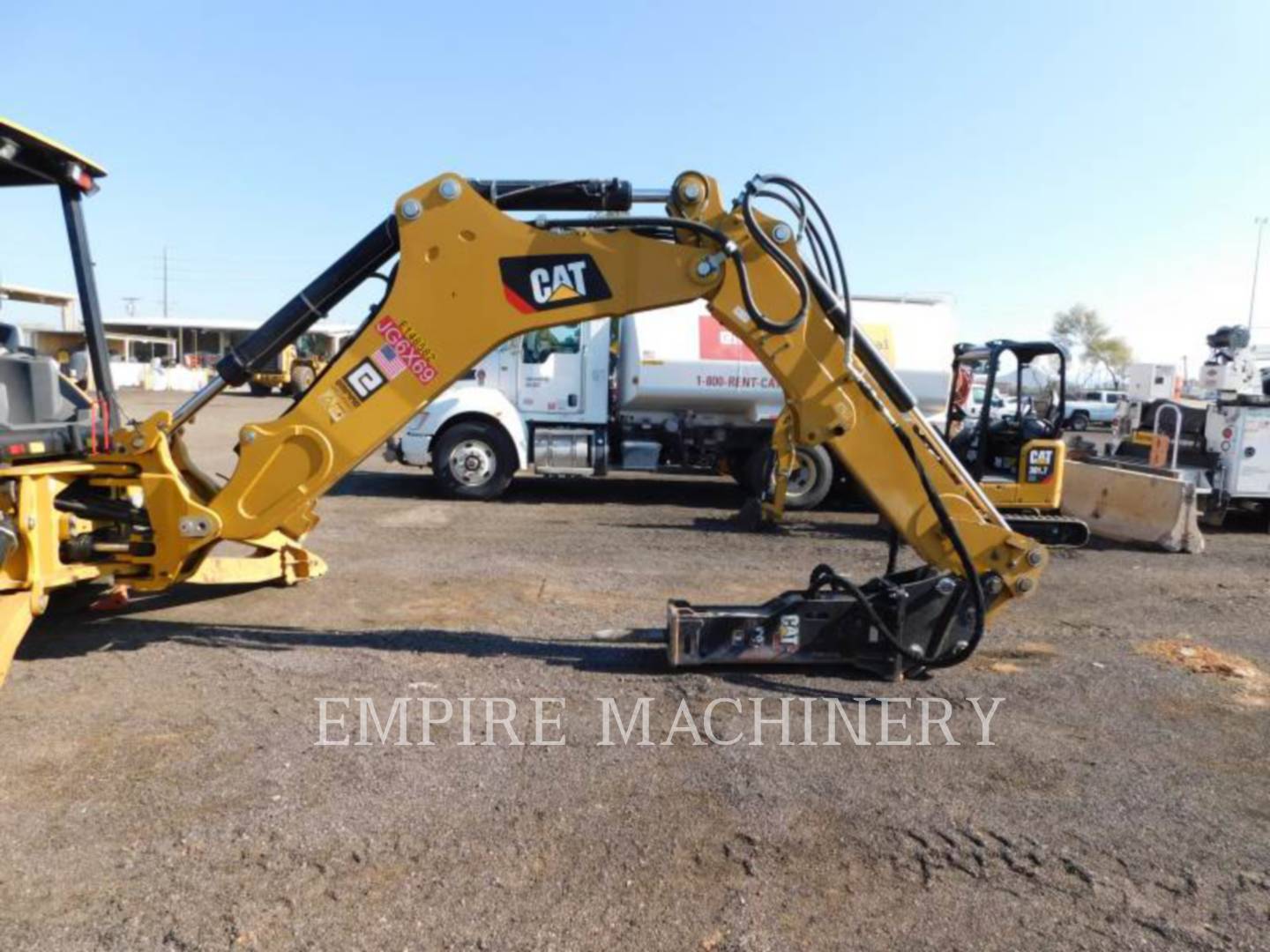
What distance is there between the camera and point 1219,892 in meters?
3.08

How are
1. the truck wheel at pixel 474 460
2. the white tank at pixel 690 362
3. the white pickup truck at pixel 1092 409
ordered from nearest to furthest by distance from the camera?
the truck wheel at pixel 474 460 → the white tank at pixel 690 362 → the white pickup truck at pixel 1092 409

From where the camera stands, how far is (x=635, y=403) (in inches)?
474

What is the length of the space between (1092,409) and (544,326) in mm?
41432

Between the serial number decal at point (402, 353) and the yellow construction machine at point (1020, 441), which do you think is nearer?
the serial number decal at point (402, 353)

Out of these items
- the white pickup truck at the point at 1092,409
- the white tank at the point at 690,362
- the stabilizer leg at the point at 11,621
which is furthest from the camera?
the white pickup truck at the point at 1092,409

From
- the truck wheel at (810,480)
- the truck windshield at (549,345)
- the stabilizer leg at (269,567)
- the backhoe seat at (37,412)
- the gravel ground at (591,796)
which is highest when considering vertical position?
the truck windshield at (549,345)

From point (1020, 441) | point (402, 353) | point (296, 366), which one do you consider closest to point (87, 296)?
point (402, 353)

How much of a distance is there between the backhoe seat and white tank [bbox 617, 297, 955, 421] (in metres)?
7.42

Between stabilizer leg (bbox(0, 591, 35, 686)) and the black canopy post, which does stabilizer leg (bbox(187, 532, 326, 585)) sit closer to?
the black canopy post

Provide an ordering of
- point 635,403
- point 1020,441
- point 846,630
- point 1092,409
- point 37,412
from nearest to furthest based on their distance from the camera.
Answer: point 846,630 < point 37,412 < point 1020,441 < point 635,403 < point 1092,409

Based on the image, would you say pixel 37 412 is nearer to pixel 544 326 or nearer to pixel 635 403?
pixel 544 326

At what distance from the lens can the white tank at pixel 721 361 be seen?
11719 millimetres

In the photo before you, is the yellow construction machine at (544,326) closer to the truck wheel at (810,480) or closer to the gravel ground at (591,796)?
the gravel ground at (591,796)

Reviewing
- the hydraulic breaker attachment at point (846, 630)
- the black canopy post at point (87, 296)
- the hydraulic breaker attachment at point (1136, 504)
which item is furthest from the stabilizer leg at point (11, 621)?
the hydraulic breaker attachment at point (1136, 504)
